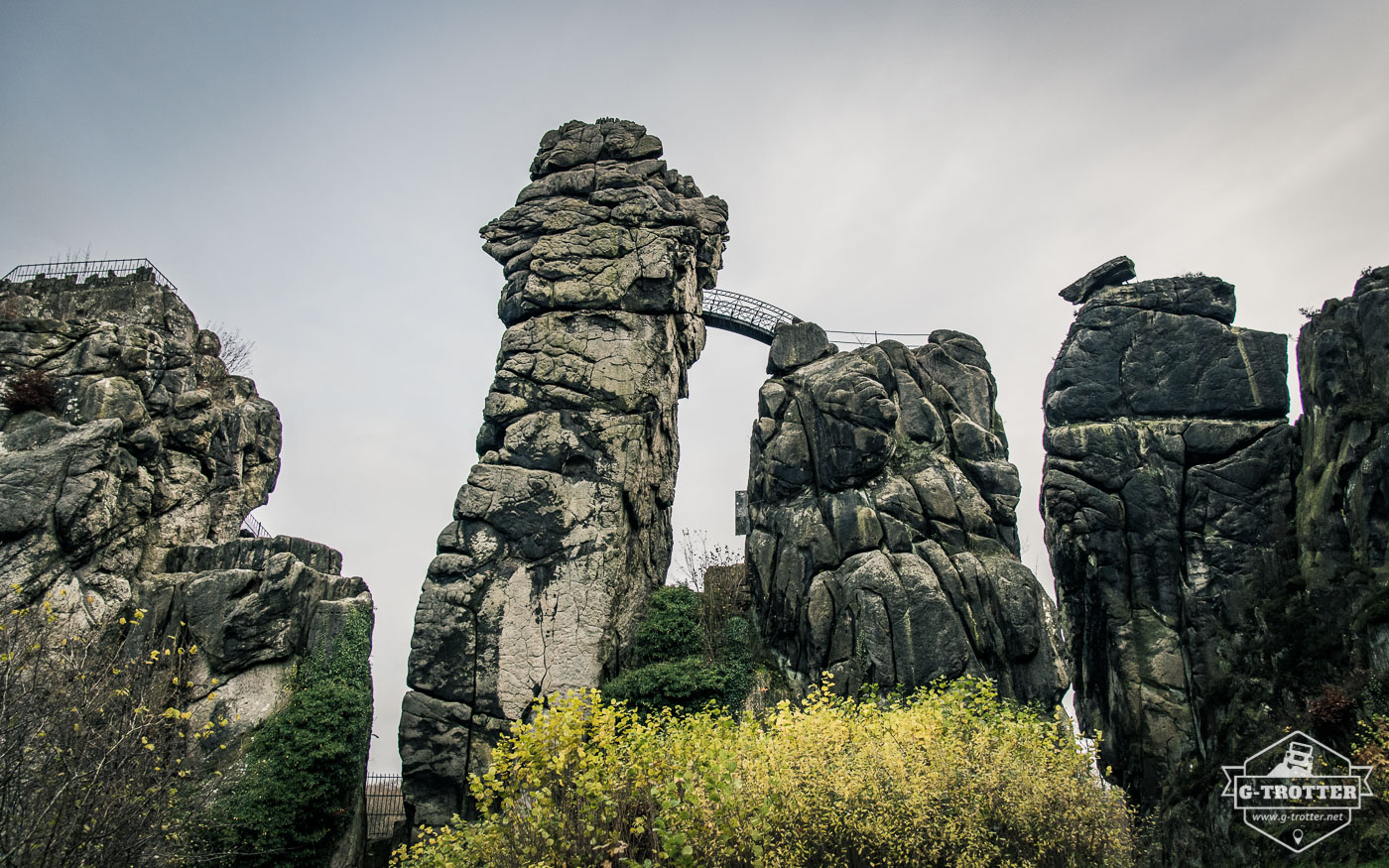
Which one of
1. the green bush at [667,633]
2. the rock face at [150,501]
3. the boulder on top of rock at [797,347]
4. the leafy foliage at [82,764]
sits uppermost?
the boulder on top of rock at [797,347]

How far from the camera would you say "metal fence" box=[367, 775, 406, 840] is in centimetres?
3036

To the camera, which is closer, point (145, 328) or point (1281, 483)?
point (1281, 483)

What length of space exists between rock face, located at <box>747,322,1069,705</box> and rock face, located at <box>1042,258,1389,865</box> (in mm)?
2512

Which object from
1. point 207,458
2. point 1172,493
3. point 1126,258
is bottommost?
point 1172,493

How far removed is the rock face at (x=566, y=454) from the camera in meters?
27.2

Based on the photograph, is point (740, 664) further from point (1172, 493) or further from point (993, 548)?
point (1172, 493)

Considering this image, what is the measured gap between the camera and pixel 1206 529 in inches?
1145

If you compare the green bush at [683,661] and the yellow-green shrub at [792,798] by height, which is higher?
the green bush at [683,661]

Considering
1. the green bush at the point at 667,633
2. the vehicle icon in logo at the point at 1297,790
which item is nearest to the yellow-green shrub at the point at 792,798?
the vehicle icon in logo at the point at 1297,790

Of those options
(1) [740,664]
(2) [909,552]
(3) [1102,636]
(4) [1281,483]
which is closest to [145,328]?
(1) [740,664]

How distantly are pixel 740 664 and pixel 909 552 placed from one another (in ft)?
22.0

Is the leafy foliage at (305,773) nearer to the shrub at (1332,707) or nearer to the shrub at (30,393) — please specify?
the shrub at (30,393)

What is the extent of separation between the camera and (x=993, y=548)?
1174 inches

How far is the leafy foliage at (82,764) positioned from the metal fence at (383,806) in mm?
8023
